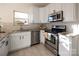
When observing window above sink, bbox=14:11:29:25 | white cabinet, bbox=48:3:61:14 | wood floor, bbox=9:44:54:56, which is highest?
white cabinet, bbox=48:3:61:14

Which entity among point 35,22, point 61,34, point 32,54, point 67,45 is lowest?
point 32,54

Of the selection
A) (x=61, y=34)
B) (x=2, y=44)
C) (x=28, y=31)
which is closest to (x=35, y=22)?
(x=28, y=31)

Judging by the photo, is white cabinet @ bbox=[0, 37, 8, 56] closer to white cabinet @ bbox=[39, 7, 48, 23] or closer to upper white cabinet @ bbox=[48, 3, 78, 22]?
white cabinet @ bbox=[39, 7, 48, 23]

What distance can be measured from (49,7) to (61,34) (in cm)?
38

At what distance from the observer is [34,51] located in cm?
134

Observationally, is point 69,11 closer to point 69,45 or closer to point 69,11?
point 69,11

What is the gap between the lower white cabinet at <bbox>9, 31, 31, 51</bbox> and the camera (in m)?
1.32

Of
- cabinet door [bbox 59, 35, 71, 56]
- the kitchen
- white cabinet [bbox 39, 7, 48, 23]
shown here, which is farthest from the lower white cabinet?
cabinet door [bbox 59, 35, 71, 56]

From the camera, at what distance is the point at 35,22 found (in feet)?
4.41

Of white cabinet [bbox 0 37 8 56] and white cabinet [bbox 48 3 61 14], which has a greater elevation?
white cabinet [bbox 48 3 61 14]

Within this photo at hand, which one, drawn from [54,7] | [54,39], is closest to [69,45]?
[54,39]

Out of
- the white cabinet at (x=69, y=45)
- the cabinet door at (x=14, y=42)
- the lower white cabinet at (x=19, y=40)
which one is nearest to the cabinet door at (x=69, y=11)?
the white cabinet at (x=69, y=45)

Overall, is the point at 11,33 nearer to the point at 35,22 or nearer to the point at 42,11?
the point at 35,22

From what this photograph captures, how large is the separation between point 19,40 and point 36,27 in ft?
0.93
